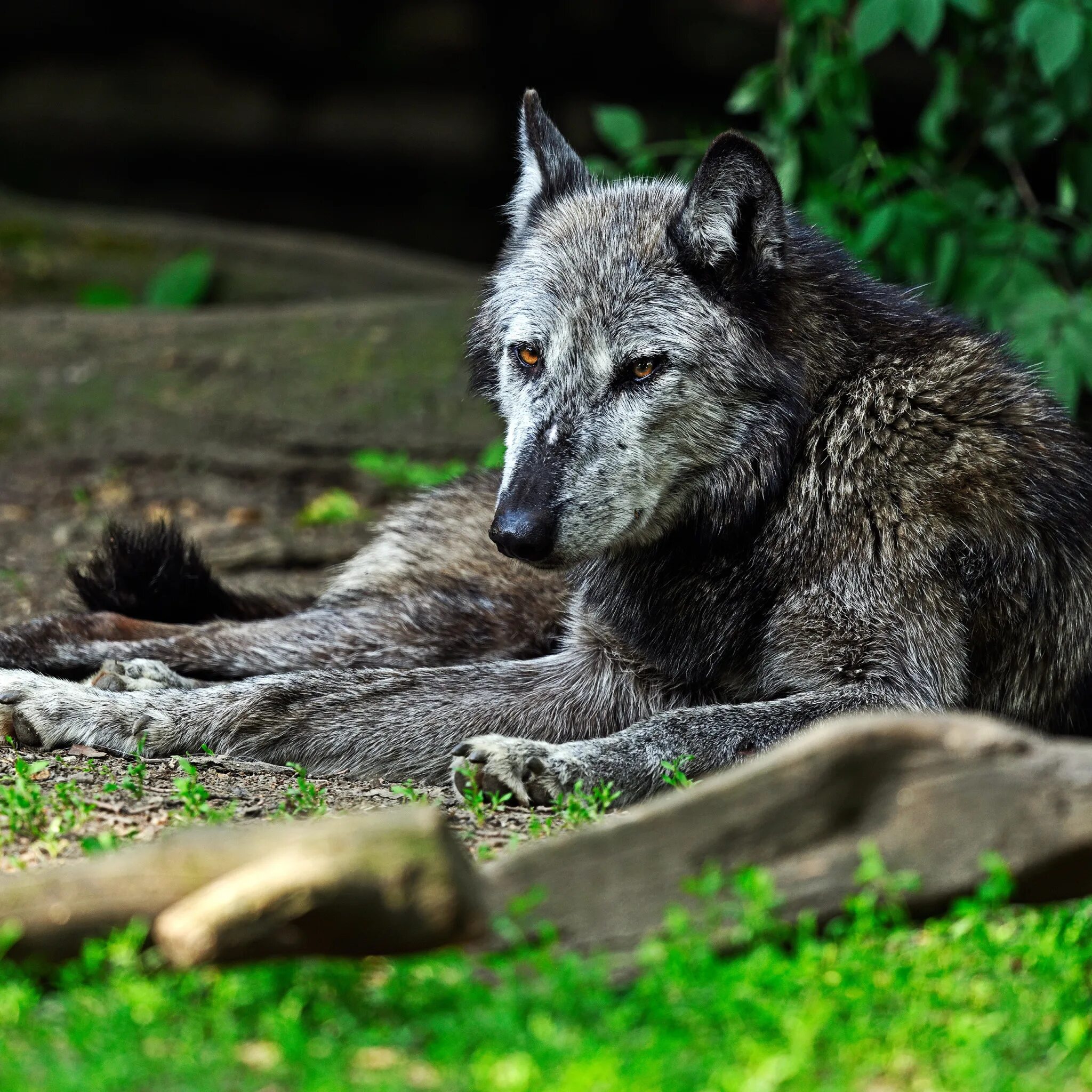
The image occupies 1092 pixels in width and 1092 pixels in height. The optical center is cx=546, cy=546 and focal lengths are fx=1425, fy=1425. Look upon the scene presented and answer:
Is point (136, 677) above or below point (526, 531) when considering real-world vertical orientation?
below

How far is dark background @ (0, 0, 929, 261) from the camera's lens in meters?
13.2

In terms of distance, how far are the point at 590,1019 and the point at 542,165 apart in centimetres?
300

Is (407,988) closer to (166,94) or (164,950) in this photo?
(164,950)

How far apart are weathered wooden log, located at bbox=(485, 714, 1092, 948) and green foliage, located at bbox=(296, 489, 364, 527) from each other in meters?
5.19

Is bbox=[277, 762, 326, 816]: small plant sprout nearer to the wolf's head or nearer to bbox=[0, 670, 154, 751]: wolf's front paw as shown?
bbox=[0, 670, 154, 751]: wolf's front paw

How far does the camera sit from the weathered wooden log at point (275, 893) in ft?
7.59

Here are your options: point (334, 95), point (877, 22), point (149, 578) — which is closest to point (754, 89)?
point (877, 22)

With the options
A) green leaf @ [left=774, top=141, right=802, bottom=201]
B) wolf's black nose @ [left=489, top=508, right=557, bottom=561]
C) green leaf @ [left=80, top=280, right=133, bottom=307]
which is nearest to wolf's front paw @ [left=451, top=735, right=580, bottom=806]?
wolf's black nose @ [left=489, top=508, right=557, bottom=561]

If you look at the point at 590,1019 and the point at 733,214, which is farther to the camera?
the point at 733,214

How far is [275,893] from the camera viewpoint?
230cm

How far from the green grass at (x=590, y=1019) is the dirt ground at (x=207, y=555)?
2.37ft

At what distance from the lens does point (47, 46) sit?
1344cm

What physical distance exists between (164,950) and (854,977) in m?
1.20

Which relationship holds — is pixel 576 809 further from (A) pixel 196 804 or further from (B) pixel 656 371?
(B) pixel 656 371
